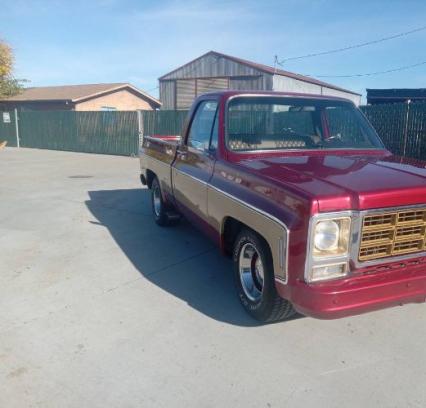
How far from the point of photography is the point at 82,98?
A: 2734 cm

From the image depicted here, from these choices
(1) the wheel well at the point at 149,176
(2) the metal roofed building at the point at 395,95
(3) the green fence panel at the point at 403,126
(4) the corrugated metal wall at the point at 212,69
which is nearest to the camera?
(1) the wheel well at the point at 149,176

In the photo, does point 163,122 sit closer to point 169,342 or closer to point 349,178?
point 169,342

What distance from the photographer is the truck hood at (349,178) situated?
2543 mm

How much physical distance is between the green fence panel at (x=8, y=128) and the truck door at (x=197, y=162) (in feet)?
69.6

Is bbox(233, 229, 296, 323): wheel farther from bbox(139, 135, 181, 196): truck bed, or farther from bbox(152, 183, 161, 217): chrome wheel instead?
bbox(152, 183, 161, 217): chrome wheel

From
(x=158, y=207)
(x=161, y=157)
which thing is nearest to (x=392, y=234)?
(x=161, y=157)

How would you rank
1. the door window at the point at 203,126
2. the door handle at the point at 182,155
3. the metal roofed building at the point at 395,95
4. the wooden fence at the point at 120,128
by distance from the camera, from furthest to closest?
the metal roofed building at the point at 395,95
the wooden fence at the point at 120,128
the door handle at the point at 182,155
the door window at the point at 203,126

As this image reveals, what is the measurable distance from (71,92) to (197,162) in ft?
92.0

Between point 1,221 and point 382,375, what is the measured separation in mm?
6076

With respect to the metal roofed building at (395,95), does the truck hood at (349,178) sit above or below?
below

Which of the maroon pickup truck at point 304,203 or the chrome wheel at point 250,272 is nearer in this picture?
the maroon pickup truck at point 304,203

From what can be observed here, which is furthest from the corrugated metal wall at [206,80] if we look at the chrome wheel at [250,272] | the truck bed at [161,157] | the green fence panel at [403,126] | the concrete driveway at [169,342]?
the chrome wheel at [250,272]

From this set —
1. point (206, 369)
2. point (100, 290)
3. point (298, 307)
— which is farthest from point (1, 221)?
point (298, 307)

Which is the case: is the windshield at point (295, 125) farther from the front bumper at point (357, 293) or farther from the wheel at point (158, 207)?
the wheel at point (158, 207)
